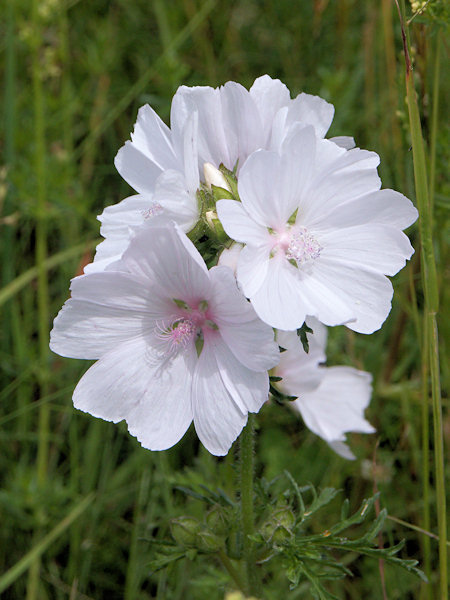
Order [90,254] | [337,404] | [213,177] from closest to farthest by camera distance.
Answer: [213,177], [337,404], [90,254]

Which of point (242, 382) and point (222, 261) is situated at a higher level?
point (222, 261)

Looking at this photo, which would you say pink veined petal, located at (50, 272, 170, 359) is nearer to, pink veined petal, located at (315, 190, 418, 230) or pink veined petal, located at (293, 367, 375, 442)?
pink veined petal, located at (315, 190, 418, 230)

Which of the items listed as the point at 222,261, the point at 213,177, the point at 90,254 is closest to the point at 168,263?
the point at 222,261

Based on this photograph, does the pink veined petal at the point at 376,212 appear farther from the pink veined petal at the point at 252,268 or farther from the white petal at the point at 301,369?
the white petal at the point at 301,369

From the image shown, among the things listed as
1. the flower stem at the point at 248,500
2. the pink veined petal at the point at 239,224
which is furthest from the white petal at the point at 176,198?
the flower stem at the point at 248,500

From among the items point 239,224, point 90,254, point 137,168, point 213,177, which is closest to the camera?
point 239,224

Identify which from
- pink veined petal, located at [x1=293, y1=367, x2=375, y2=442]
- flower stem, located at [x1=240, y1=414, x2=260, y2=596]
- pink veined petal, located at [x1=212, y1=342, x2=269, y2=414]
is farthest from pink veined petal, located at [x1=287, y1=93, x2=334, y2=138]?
pink veined petal, located at [x1=293, y1=367, x2=375, y2=442]

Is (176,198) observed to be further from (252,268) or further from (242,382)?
(242,382)
